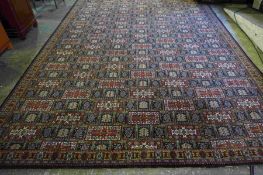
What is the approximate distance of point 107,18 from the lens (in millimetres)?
3764

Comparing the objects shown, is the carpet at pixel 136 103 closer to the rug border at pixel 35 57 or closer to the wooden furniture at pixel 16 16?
the rug border at pixel 35 57

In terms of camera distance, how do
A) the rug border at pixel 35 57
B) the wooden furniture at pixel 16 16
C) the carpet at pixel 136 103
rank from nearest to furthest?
the carpet at pixel 136 103 < the rug border at pixel 35 57 < the wooden furniture at pixel 16 16

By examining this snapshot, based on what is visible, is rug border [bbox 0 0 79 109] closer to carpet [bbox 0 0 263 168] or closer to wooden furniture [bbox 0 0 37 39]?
carpet [bbox 0 0 263 168]

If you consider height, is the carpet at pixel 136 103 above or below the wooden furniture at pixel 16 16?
below

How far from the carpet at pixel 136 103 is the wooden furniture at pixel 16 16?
1.49 ft

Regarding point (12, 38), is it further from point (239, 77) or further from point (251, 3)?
point (251, 3)

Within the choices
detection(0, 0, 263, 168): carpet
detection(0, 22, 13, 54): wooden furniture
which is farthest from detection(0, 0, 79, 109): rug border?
detection(0, 22, 13, 54): wooden furniture

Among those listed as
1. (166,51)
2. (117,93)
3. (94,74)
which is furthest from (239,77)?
(94,74)

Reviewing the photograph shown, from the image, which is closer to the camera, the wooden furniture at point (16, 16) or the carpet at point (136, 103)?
the carpet at point (136, 103)

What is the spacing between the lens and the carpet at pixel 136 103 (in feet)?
5.61

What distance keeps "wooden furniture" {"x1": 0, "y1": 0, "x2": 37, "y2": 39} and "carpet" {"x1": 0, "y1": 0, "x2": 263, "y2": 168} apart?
45 centimetres

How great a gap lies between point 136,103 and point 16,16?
211 cm

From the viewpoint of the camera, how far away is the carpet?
1711mm

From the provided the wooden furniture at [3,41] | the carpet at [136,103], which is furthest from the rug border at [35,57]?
the wooden furniture at [3,41]
